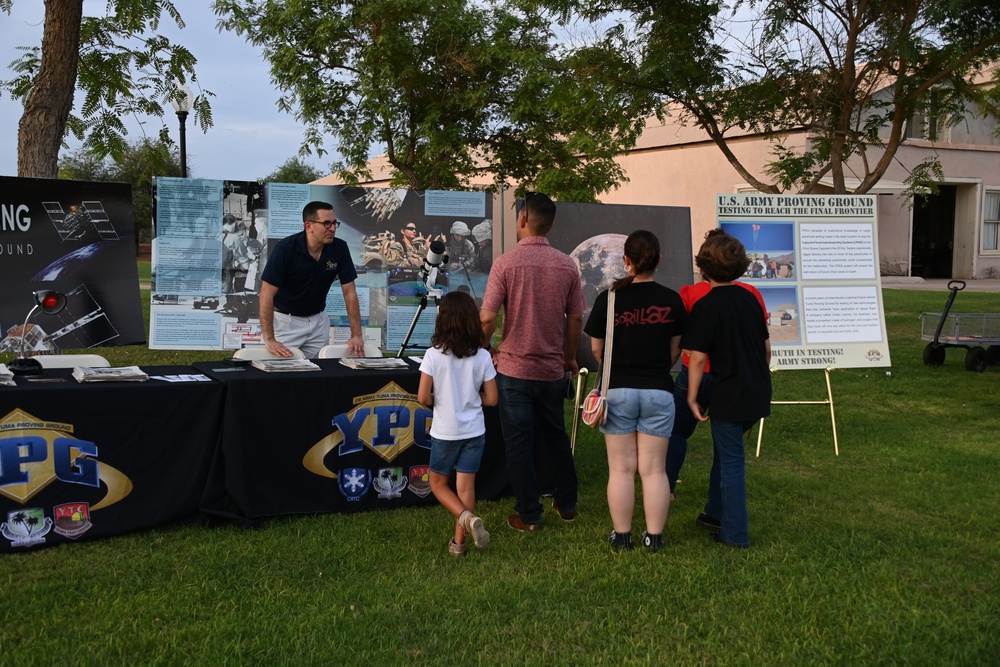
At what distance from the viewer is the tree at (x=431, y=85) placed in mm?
14922

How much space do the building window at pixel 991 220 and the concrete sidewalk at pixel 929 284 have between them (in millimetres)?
2018

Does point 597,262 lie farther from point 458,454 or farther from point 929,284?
point 929,284

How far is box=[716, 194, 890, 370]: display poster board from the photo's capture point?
7.19 m

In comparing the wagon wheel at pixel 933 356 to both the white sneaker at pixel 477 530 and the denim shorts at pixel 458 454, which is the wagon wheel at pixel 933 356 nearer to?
the denim shorts at pixel 458 454

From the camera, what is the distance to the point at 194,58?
1023cm

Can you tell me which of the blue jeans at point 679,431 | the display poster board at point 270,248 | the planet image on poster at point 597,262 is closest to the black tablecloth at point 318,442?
the blue jeans at point 679,431

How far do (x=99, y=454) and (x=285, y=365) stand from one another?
3.55 feet

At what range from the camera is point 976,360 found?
11398mm

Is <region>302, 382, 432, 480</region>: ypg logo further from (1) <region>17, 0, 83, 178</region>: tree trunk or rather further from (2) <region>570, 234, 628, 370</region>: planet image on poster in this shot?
(1) <region>17, 0, 83, 178</region>: tree trunk

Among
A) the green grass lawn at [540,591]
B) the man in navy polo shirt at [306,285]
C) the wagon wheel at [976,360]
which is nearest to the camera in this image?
the green grass lawn at [540,591]

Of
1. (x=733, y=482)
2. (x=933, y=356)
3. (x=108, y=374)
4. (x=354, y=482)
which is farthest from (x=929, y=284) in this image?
(x=108, y=374)

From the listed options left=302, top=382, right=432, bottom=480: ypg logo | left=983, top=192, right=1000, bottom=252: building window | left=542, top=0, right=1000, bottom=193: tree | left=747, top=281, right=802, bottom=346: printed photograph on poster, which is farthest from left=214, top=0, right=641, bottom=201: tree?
left=983, top=192, right=1000, bottom=252: building window

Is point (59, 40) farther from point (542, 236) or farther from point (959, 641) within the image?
point (959, 641)

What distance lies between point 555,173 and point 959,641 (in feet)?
39.1
